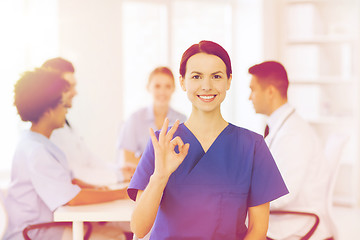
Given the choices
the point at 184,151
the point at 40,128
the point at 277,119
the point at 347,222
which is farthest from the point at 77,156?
the point at 347,222

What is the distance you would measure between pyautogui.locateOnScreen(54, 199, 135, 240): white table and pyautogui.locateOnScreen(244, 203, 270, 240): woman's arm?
69 cm

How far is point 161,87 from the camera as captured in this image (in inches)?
133

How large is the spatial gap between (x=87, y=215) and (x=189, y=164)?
2.39ft

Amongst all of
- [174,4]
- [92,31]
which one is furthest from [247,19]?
[92,31]

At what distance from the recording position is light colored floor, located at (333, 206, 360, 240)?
4066mm

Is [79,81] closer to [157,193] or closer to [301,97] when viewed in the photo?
[301,97]

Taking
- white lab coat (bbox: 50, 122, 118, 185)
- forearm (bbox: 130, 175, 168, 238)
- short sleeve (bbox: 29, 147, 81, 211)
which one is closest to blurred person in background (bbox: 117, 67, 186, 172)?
white lab coat (bbox: 50, 122, 118, 185)

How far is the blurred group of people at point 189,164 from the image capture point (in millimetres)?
1423

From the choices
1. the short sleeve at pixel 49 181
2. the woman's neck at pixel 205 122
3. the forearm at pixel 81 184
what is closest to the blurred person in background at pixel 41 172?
the short sleeve at pixel 49 181

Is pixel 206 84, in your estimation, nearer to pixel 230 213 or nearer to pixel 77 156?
pixel 230 213

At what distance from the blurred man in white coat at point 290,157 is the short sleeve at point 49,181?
98 cm

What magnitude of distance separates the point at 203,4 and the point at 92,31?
5.22 feet

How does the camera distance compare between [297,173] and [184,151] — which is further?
[297,173]

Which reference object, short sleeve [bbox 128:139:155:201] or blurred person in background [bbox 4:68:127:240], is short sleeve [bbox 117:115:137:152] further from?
short sleeve [bbox 128:139:155:201]
